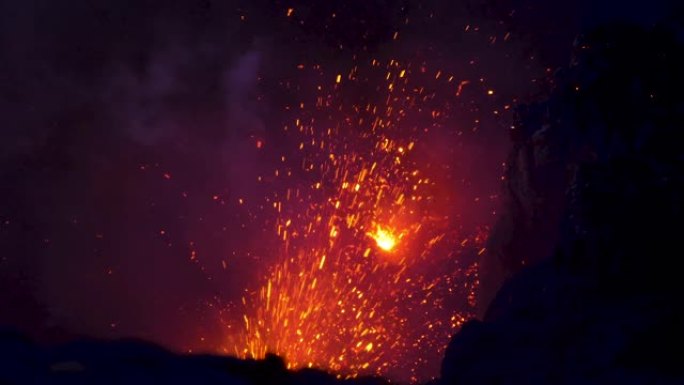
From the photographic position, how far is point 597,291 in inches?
286

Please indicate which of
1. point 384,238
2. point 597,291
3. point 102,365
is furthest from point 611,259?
point 384,238

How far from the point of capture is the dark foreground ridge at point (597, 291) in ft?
11.2

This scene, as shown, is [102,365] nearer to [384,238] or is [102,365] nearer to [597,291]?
[597,291]

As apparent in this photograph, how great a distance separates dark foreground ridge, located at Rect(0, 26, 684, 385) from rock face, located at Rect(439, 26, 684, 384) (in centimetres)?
2

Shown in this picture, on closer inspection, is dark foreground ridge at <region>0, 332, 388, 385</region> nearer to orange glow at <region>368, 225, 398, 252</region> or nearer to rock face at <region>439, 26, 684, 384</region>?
rock face at <region>439, 26, 684, 384</region>

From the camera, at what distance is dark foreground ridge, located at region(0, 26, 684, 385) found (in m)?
3.40

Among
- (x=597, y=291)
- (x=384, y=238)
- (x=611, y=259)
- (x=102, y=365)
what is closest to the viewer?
Answer: (x=102, y=365)

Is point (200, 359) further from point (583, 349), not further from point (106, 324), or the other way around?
point (106, 324)

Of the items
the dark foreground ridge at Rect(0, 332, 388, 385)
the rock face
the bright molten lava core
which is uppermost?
the bright molten lava core

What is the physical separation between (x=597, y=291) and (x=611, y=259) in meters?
0.55

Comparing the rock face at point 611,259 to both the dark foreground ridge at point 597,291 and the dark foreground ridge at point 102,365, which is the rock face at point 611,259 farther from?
the dark foreground ridge at point 102,365

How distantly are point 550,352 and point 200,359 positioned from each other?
15.0ft

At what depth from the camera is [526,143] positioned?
53.1 ft

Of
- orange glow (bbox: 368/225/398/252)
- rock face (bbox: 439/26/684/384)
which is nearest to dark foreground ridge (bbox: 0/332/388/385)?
rock face (bbox: 439/26/684/384)
